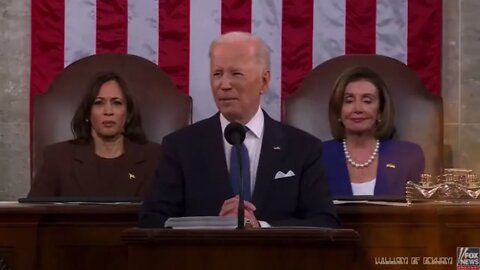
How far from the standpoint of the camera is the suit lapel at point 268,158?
418 cm

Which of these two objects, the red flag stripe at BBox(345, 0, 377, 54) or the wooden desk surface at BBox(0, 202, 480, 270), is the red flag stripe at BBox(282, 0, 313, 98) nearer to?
the red flag stripe at BBox(345, 0, 377, 54)

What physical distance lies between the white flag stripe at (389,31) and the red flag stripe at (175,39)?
105 centimetres

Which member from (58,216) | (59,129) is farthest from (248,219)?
(59,129)

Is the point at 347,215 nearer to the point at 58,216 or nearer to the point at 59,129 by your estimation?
the point at 58,216

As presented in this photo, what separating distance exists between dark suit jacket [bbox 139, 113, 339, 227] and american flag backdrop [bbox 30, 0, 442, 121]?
2.33m

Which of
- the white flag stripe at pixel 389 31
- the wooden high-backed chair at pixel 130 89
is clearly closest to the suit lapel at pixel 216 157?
the wooden high-backed chair at pixel 130 89

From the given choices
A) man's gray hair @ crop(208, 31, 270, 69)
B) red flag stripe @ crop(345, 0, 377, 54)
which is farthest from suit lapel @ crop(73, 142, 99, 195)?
red flag stripe @ crop(345, 0, 377, 54)

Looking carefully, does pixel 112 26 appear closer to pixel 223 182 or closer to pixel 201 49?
pixel 201 49

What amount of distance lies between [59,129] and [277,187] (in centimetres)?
202

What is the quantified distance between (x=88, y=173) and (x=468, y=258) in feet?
6.82

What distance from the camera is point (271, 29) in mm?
6660

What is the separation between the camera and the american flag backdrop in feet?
21.7

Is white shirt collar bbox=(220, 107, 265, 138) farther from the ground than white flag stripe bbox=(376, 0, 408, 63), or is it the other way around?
→ white flag stripe bbox=(376, 0, 408, 63)

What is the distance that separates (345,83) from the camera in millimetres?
5602
